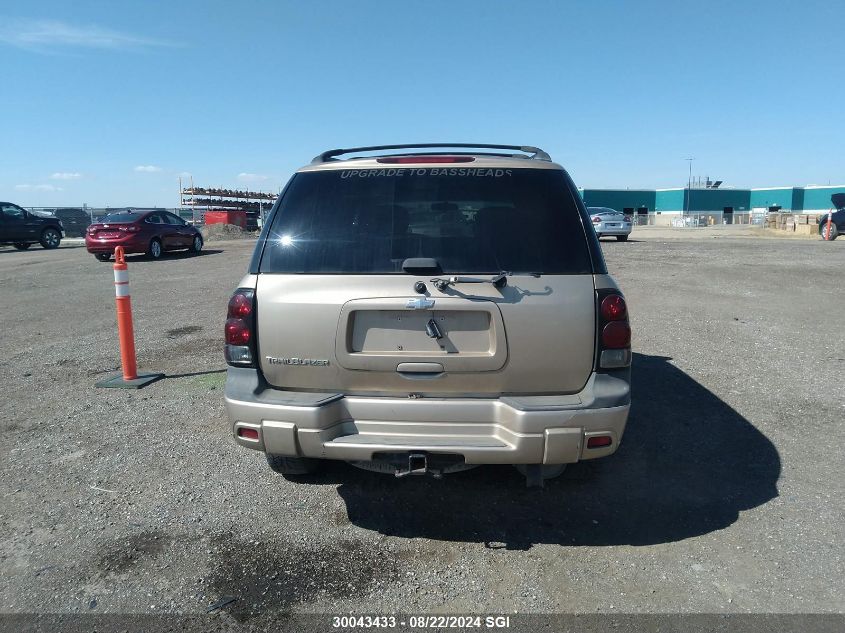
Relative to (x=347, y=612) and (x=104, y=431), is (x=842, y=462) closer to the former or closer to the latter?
(x=347, y=612)

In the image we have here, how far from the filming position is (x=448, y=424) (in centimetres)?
321

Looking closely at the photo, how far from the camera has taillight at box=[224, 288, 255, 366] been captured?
338 centimetres

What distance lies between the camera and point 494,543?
342 centimetres

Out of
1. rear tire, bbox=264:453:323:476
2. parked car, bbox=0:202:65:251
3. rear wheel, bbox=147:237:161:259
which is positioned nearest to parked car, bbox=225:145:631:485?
rear tire, bbox=264:453:323:476

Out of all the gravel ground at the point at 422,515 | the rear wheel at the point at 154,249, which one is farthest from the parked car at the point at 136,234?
the gravel ground at the point at 422,515

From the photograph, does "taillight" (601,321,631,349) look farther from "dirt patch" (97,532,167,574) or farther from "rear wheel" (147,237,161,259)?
"rear wheel" (147,237,161,259)

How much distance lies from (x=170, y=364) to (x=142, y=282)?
8100 mm

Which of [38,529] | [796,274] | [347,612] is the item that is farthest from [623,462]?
[796,274]

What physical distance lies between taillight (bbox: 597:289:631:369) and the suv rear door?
0.21 ft

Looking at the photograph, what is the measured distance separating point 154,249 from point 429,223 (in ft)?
Result: 60.7

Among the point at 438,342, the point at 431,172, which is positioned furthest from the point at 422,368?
the point at 431,172

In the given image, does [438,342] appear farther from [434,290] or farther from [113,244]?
[113,244]

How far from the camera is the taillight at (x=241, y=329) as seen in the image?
3381 millimetres

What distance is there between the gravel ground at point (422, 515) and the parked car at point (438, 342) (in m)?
0.55
